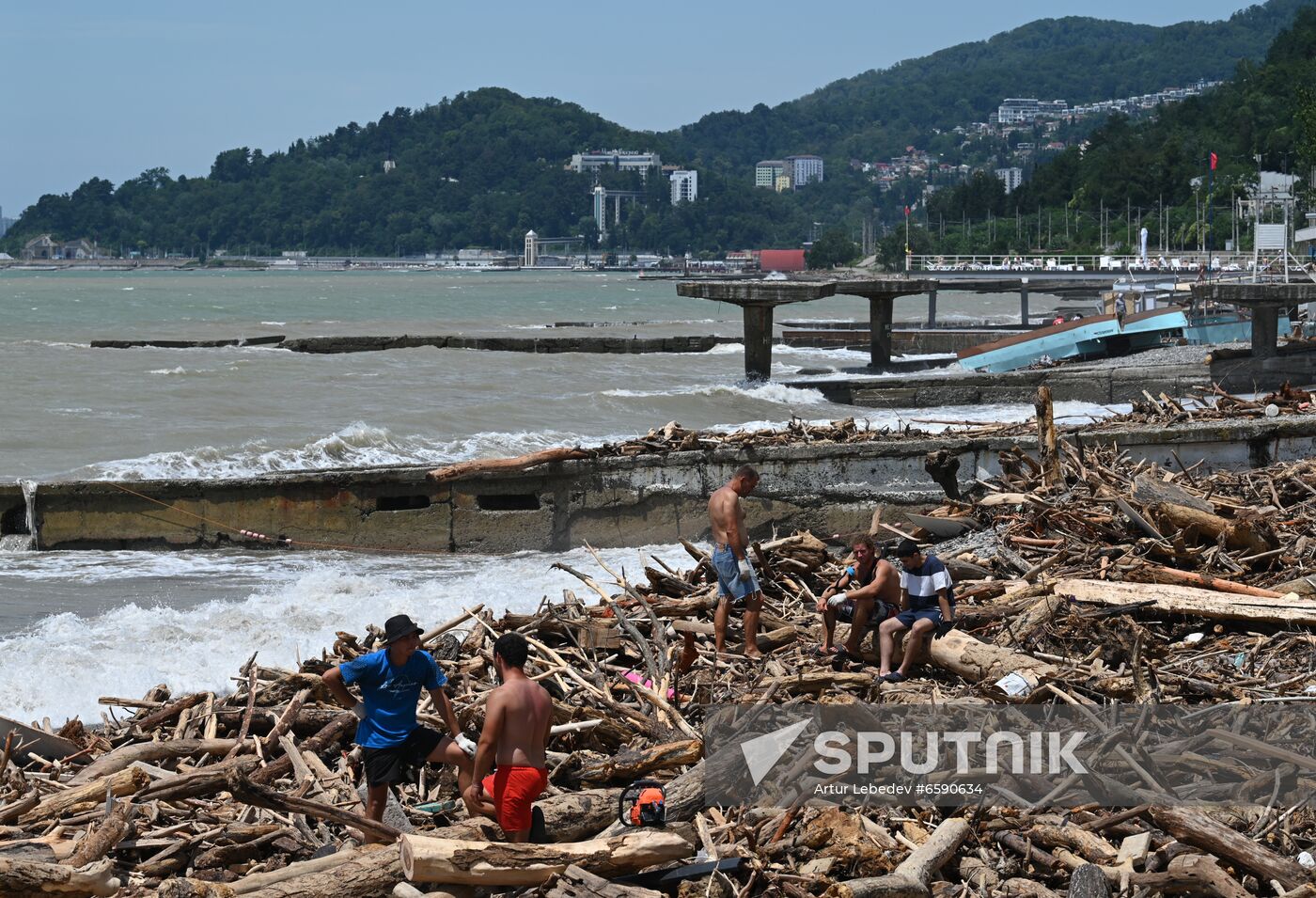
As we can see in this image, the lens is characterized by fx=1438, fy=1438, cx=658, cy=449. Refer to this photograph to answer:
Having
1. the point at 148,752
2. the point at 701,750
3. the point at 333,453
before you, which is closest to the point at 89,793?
the point at 148,752

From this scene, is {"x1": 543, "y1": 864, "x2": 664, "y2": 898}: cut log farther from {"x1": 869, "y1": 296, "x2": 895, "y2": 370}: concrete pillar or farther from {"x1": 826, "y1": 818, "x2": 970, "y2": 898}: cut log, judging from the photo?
{"x1": 869, "y1": 296, "x2": 895, "y2": 370}: concrete pillar

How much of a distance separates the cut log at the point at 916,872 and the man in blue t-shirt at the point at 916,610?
6.85 feet

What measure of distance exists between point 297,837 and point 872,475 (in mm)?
10497

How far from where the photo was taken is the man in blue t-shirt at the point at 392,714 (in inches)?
264

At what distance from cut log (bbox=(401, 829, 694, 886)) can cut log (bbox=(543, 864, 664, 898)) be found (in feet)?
0.15

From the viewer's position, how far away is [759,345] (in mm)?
32406

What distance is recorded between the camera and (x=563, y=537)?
53.4 feet

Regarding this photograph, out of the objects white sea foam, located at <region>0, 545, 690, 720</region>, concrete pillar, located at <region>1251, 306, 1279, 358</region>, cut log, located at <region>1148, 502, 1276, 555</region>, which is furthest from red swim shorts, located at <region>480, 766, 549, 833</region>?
concrete pillar, located at <region>1251, 306, 1279, 358</region>

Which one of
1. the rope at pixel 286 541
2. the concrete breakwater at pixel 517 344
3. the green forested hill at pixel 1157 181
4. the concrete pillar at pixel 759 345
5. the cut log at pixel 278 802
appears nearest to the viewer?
the cut log at pixel 278 802

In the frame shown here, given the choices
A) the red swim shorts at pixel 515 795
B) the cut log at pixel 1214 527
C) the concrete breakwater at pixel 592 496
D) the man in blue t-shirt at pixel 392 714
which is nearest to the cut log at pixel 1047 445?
the cut log at pixel 1214 527

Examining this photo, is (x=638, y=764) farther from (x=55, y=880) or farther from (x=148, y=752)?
(x=55, y=880)

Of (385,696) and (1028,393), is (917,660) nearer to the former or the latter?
(385,696)

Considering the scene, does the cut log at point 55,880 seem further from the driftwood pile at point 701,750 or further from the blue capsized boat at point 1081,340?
the blue capsized boat at point 1081,340

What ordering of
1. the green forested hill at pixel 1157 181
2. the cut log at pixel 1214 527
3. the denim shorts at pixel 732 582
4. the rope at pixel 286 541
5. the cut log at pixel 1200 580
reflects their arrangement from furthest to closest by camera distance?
1. the green forested hill at pixel 1157 181
2. the rope at pixel 286 541
3. the cut log at pixel 1214 527
4. the denim shorts at pixel 732 582
5. the cut log at pixel 1200 580
